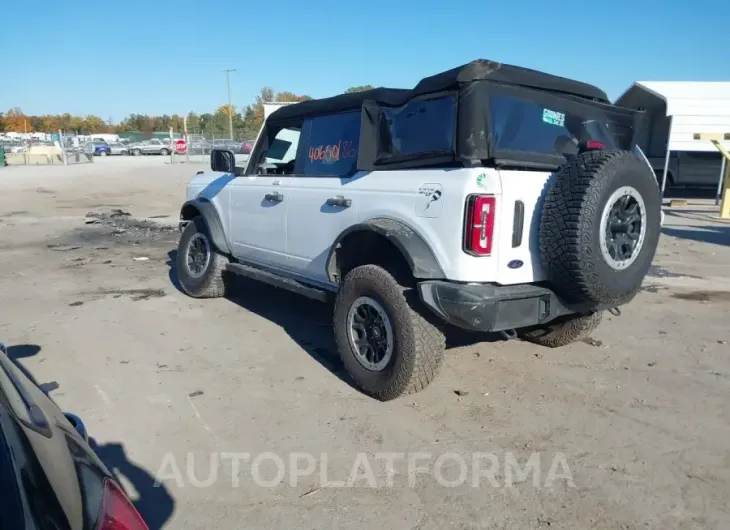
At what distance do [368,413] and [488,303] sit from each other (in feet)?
3.72

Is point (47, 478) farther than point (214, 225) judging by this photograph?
No

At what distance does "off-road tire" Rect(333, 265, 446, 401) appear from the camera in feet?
12.2

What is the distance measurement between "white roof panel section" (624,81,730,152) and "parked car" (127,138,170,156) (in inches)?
1594

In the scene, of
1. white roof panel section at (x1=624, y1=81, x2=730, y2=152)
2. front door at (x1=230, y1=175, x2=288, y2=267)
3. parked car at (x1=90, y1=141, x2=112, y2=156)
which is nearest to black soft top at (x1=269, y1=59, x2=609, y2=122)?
front door at (x1=230, y1=175, x2=288, y2=267)

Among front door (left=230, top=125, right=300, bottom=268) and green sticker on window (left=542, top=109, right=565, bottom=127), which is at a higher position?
green sticker on window (left=542, top=109, right=565, bottom=127)

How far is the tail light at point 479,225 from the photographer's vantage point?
133 inches

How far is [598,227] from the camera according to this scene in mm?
3367

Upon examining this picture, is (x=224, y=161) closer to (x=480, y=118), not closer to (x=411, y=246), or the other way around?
(x=411, y=246)

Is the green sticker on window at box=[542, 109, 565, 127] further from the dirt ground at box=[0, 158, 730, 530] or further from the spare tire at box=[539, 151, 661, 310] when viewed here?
the dirt ground at box=[0, 158, 730, 530]

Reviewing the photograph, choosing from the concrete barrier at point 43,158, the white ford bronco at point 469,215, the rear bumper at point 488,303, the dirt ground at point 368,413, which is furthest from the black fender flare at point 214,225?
the concrete barrier at point 43,158

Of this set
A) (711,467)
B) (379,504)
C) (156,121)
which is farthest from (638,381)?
Answer: (156,121)

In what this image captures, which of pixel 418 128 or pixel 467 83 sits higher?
pixel 467 83

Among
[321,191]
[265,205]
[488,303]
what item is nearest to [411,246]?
[488,303]

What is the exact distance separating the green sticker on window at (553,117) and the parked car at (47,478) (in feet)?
11.4
